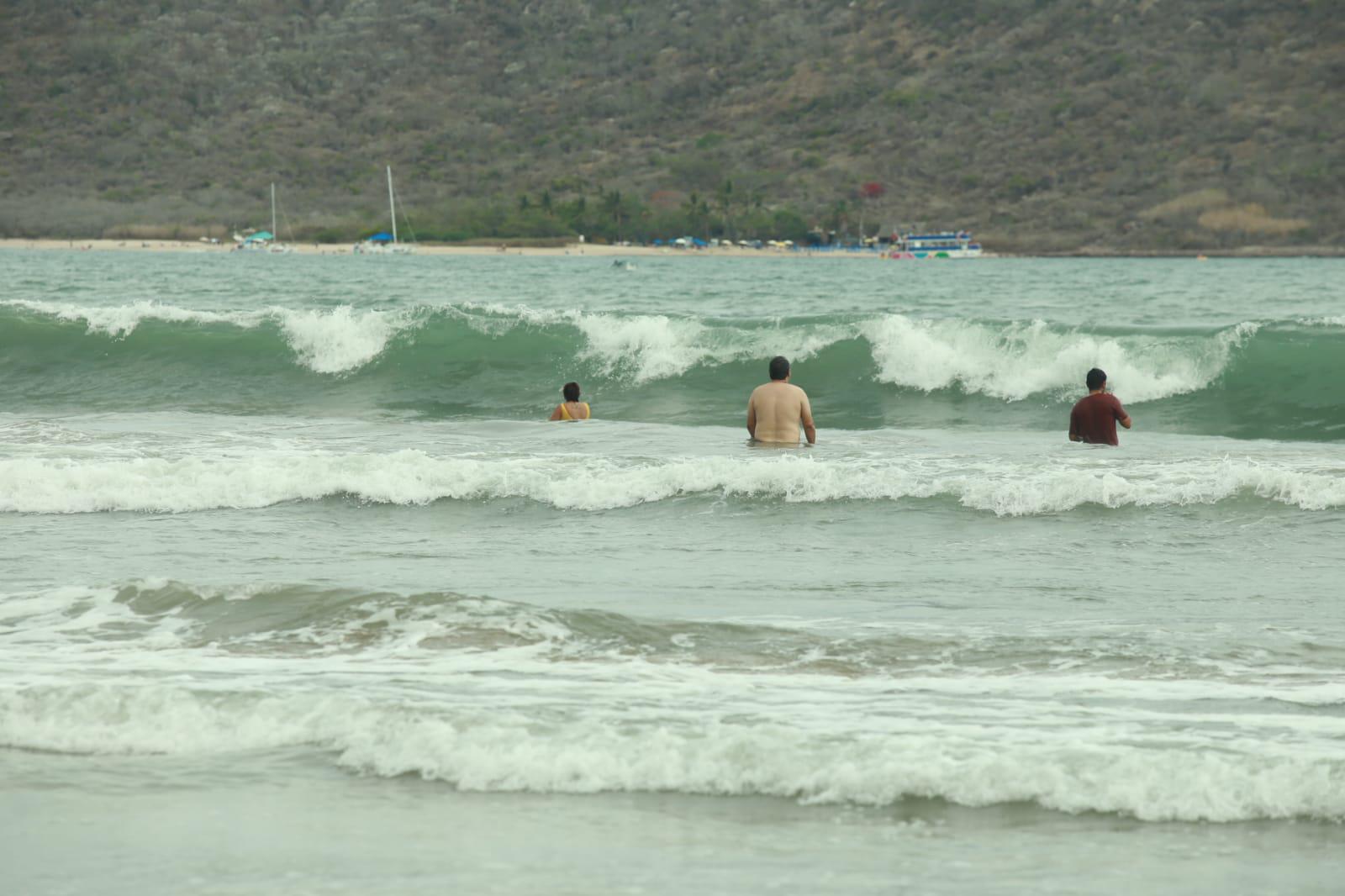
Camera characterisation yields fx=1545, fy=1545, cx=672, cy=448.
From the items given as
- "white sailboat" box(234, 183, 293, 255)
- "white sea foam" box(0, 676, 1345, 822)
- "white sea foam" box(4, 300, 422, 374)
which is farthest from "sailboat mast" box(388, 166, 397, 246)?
"white sea foam" box(0, 676, 1345, 822)

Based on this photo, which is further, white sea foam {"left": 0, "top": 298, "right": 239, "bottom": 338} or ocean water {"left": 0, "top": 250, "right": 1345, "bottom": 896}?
white sea foam {"left": 0, "top": 298, "right": 239, "bottom": 338}

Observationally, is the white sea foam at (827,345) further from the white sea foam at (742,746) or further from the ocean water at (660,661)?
the white sea foam at (742,746)

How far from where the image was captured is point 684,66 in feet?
450

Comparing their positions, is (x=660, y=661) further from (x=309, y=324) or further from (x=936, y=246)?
(x=936, y=246)

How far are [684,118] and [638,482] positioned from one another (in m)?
130

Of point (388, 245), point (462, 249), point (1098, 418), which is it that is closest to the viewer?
point (1098, 418)

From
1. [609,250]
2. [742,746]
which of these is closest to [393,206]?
[609,250]

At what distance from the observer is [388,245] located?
411ft

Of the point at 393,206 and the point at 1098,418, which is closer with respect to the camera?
the point at 1098,418

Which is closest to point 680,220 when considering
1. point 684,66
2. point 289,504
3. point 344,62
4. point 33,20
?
point 684,66

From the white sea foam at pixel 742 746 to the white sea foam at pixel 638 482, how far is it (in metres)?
5.11

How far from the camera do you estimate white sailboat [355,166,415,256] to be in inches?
4727

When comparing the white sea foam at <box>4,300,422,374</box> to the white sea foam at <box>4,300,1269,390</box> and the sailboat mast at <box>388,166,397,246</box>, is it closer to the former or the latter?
the white sea foam at <box>4,300,1269,390</box>

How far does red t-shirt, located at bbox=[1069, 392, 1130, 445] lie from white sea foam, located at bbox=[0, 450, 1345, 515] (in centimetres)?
133
